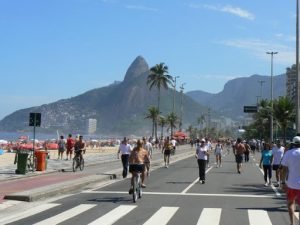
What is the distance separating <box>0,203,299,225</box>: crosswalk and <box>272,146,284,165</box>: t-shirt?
23.7ft

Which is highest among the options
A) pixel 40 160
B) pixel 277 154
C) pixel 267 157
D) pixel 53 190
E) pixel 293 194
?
pixel 277 154

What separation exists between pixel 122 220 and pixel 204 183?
1066 cm

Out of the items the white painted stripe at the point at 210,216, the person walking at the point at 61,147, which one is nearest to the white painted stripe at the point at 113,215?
the white painted stripe at the point at 210,216

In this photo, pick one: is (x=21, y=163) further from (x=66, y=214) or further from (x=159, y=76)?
(x=159, y=76)

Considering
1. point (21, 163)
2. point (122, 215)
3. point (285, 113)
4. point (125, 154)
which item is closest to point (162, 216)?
point (122, 215)

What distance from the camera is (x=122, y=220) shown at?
11.9m

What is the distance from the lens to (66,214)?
12.7 metres

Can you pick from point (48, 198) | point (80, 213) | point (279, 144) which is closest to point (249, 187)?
point (279, 144)

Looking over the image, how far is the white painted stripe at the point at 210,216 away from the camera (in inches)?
462

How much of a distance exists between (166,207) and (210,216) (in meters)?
1.78

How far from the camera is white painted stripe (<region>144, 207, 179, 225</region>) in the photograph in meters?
11.6

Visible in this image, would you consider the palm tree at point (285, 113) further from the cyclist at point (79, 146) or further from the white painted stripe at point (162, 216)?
the white painted stripe at point (162, 216)

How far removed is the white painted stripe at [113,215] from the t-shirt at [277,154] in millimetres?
8266

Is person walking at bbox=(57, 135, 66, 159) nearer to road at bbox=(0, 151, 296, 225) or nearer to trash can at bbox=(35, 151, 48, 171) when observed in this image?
trash can at bbox=(35, 151, 48, 171)
